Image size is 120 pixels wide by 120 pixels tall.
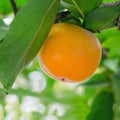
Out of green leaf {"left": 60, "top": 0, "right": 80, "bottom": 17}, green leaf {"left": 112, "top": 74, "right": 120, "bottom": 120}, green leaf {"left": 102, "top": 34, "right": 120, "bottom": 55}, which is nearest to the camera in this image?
green leaf {"left": 60, "top": 0, "right": 80, "bottom": 17}

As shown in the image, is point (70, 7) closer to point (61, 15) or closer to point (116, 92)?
point (61, 15)

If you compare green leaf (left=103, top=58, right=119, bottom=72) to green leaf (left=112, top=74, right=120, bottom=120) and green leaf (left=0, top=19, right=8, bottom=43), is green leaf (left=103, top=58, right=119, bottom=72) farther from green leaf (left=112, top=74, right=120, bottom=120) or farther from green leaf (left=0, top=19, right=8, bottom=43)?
green leaf (left=0, top=19, right=8, bottom=43)

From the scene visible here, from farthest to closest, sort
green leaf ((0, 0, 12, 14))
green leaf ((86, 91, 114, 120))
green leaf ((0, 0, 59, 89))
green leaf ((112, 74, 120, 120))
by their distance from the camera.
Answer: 1. green leaf ((86, 91, 114, 120))
2. green leaf ((112, 74, 120, 120))
3. green leaf ((0, 0, 12, 14))
4. green leaf ((0, 0, 59, 89))

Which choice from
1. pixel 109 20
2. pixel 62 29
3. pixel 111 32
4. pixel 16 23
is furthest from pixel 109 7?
pixel 111 32

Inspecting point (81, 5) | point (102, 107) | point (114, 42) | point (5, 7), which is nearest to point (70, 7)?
point (81, 5)

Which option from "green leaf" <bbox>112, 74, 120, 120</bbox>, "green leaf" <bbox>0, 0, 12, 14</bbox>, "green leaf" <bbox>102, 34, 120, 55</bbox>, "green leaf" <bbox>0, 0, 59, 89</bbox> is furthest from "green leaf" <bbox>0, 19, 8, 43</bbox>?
"green leaf" <bbox>112, 74, 120, 120</bbox>
